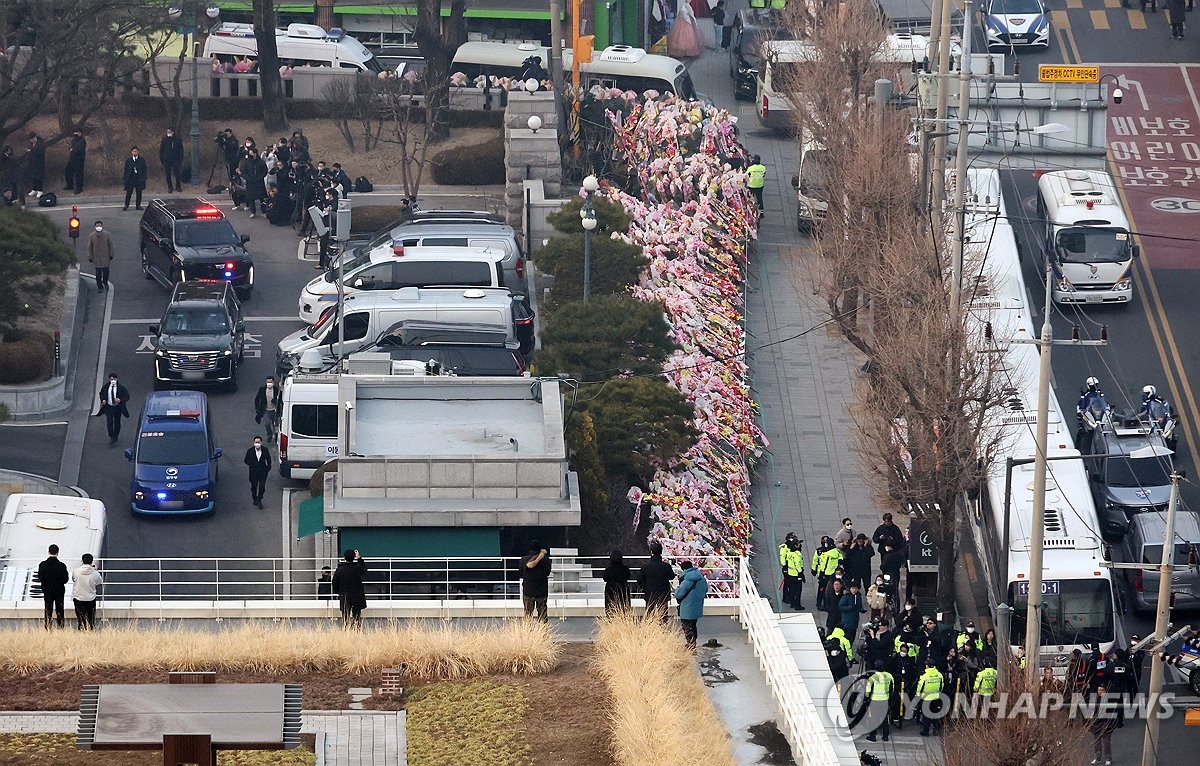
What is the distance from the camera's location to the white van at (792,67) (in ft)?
206

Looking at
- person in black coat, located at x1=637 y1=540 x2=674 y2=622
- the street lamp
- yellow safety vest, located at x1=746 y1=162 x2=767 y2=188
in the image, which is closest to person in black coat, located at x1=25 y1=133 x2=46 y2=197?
the street lamp

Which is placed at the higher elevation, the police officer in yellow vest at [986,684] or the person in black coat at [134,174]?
the person in black coat at [134,174]

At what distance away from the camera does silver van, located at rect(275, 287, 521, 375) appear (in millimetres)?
49594

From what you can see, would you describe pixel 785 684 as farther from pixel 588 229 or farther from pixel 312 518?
pixel 588 229

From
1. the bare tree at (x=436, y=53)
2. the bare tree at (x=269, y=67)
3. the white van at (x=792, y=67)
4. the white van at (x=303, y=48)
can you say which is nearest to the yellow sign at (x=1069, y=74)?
the white van at (x=792, y=67)

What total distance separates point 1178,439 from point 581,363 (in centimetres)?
1310

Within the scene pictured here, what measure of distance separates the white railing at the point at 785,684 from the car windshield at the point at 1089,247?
26.1 metres

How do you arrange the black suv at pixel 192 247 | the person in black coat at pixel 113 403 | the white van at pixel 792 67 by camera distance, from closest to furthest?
the person in black coat at pixel 113 403 < the black suv at pixel 192 247 < the white van at pixel 792 67

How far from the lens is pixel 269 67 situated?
6600 cm

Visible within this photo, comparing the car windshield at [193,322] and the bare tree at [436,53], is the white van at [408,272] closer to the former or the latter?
the car windshield at [193,322]

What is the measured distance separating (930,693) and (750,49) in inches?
1409

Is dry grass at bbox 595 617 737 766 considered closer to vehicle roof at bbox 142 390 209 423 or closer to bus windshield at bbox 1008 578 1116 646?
bus windshield at bbox 1008 578 1116 646

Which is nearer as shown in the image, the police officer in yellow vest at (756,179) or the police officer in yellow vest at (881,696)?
the police officer in yellow vest at (881,696)

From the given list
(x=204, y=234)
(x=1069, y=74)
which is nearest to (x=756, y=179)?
(x=1069, y=74)
